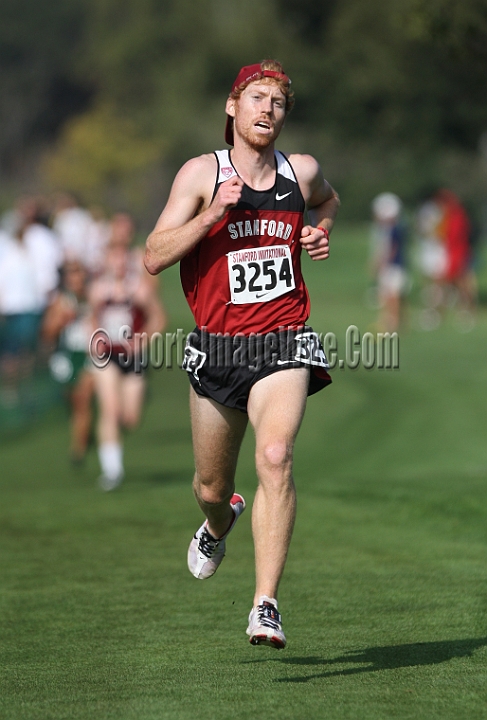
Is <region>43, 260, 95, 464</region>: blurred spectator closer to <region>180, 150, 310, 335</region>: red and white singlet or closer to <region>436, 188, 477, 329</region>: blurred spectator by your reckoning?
<region>180, 150, 310, 335</region>: red and white singlet

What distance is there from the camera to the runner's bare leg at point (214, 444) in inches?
234

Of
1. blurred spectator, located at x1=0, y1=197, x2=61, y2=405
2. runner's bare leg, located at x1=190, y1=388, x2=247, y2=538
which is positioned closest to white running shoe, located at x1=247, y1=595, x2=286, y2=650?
runner's bare leg, located at x1=190, y1=388, x2=247, y2=538

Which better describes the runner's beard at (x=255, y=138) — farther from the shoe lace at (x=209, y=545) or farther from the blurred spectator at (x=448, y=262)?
the blurred spectator at (x=448, y=262)

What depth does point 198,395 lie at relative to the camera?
5977mm

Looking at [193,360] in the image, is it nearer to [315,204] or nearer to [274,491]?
[274,491]

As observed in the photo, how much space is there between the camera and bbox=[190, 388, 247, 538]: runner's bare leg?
5.95 meters

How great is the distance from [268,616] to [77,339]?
10014 mm

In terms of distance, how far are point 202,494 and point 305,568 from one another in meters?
1.89

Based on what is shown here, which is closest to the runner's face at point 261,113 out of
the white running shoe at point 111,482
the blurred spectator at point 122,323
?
the blurred spectator at point 122,323

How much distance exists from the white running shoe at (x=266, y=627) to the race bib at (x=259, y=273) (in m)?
1.42

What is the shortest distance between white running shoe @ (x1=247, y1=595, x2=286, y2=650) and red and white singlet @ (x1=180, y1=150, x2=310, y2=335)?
4.23ft

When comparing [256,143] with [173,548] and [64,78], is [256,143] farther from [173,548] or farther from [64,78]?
[64,78]

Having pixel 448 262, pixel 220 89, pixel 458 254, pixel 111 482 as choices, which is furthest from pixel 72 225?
pixel 111 482

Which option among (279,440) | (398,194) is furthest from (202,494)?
(398,194)
